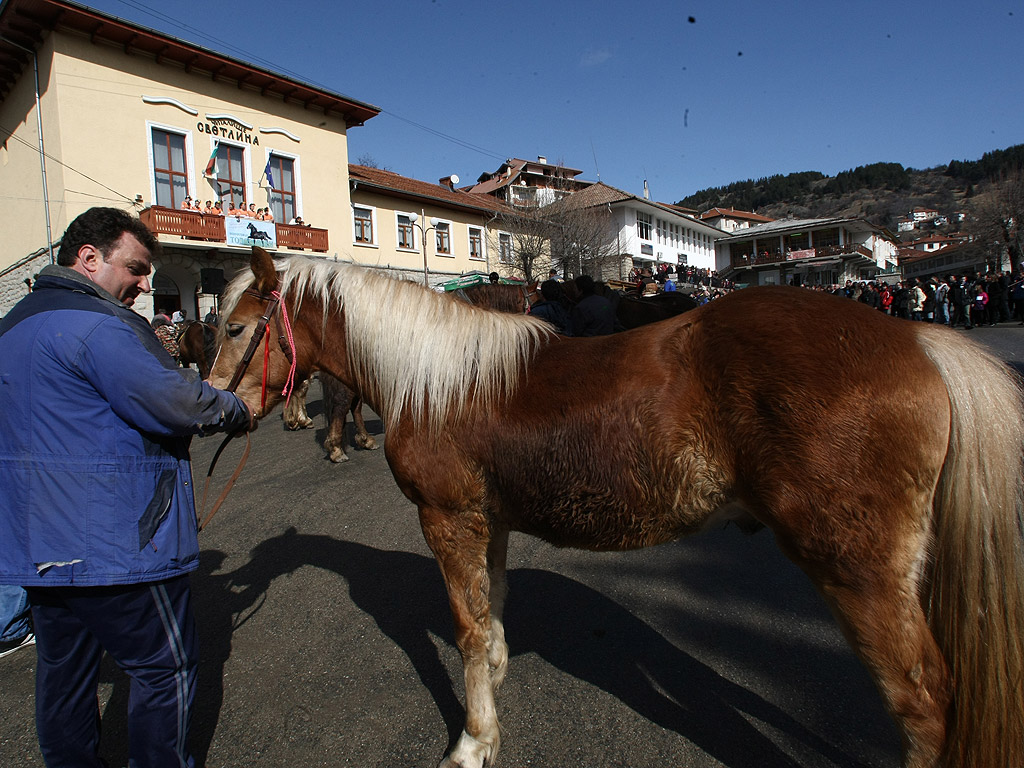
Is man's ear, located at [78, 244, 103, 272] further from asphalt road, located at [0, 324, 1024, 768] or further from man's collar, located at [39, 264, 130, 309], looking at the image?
asphalt road, located at [0, 324, 1024, 768]

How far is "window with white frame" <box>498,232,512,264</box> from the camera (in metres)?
31.9

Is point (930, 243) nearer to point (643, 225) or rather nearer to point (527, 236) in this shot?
point (643, 225)

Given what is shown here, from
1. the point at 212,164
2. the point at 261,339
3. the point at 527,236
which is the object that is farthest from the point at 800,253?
the point at 261,339

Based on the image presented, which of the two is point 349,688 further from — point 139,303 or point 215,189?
point 215,189

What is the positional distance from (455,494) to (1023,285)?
23.0m

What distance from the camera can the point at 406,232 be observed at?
27469 mm

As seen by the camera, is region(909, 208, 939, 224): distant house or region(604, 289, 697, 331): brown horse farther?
region(909, 208, 939, 224): distant house

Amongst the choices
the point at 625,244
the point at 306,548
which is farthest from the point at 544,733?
the point at 625,244

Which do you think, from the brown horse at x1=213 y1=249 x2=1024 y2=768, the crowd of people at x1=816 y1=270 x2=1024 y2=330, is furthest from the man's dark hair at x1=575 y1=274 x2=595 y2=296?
the crowd of people at x1=816 y1=270 x2=1024 y2=330

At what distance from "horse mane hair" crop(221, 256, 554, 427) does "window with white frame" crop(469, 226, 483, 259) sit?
29.4 metres

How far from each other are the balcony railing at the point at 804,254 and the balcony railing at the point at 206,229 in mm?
53511

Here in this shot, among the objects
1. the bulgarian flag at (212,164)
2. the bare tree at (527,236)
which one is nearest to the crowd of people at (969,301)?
the bare tree at (527,236)

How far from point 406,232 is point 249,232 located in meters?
9.53

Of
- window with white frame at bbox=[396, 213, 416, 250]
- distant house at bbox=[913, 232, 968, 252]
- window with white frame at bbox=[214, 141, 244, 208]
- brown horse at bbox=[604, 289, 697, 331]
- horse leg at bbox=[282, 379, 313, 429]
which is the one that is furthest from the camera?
distant house at bbox=[913, 232, 968, 252]
